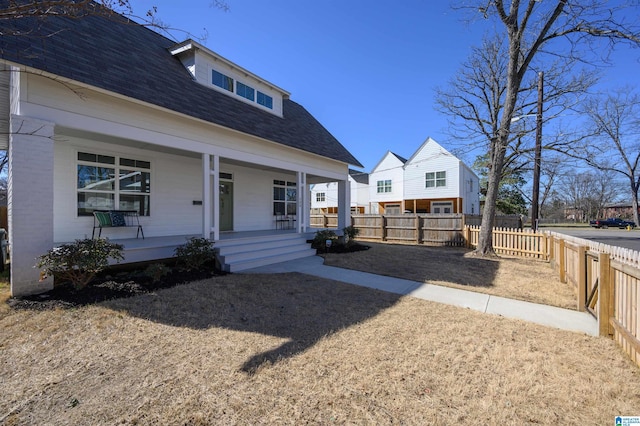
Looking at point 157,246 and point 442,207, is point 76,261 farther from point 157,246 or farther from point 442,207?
point 442,207

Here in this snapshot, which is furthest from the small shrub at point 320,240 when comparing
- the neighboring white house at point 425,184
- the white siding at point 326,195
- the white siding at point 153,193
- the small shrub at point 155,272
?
the white siding at point 326,195

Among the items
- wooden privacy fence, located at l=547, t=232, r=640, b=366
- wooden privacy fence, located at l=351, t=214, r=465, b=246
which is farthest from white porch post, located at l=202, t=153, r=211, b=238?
wooden privacy fence, located at l=351, t=214, r=465, b=246

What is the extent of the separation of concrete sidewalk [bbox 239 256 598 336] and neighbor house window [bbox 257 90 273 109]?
22.2ft

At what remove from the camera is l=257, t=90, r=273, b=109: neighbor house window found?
11.5 meters

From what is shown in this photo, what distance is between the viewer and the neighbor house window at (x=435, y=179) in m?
26.3

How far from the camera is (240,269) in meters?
7.54

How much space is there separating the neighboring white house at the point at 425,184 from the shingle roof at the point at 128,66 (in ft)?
58.9

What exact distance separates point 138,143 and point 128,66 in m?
1.80

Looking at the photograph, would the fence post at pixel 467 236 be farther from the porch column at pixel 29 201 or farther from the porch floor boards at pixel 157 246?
the porch column at pixel 29 201

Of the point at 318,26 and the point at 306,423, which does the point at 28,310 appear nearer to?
the point at 306,423

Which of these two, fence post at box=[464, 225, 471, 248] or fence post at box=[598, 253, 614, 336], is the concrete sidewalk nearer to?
fence post at box=[598, 253, 614, 336]

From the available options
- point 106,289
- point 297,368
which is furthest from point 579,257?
point 106,289

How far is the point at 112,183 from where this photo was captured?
25.6 feet

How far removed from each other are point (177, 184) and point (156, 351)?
6856 mm
